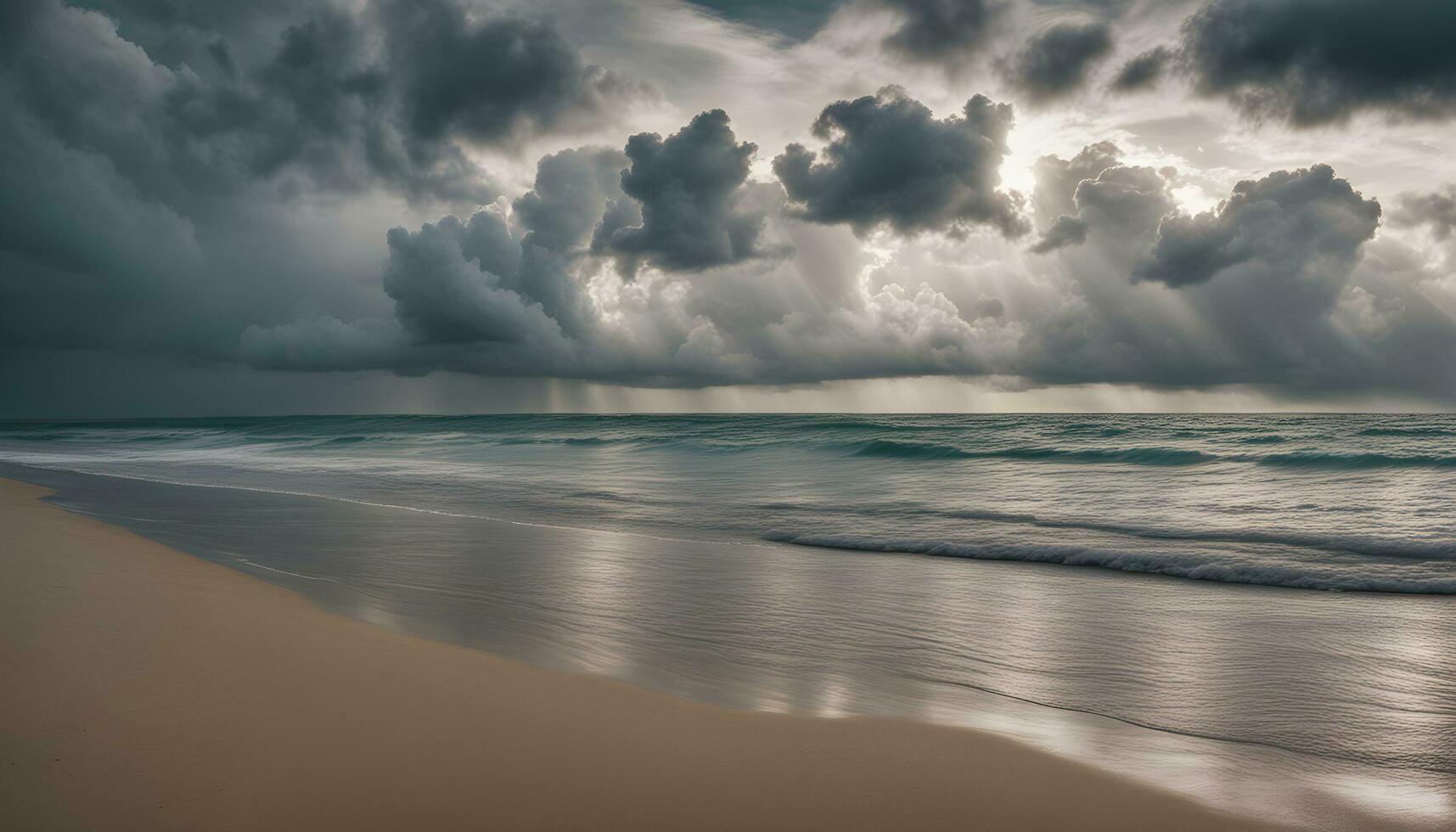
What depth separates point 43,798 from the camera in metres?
2.53

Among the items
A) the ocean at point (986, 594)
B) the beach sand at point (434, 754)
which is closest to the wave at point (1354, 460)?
the ocean at point (986, 594)

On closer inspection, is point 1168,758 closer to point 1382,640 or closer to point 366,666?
point 1382,640

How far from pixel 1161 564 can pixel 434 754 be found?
8.11 m

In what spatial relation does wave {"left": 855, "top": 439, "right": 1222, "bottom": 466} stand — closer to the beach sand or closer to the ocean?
the ocean

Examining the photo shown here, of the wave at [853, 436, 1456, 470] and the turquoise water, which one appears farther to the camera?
the wave at [853, 436, 1456, 470]

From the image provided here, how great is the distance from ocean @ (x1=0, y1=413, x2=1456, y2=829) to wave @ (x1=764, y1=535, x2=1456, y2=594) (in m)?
0.04

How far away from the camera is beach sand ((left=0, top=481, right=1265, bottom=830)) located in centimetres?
263

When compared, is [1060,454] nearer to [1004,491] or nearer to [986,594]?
[1004,491]

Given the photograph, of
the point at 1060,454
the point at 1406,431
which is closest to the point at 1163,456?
the point at 1060,454

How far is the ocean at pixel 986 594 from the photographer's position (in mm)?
3865

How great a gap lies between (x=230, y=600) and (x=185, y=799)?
3.61 metres

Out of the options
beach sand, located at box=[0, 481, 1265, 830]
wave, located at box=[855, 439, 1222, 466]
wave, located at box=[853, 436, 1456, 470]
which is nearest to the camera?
beach sand, located at box=[0, 481, 1265, 830]

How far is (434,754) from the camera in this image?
306 centimetres

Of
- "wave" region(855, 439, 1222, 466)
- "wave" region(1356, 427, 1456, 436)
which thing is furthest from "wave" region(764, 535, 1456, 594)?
"wave" region(1356, 427, 1456, 436)
